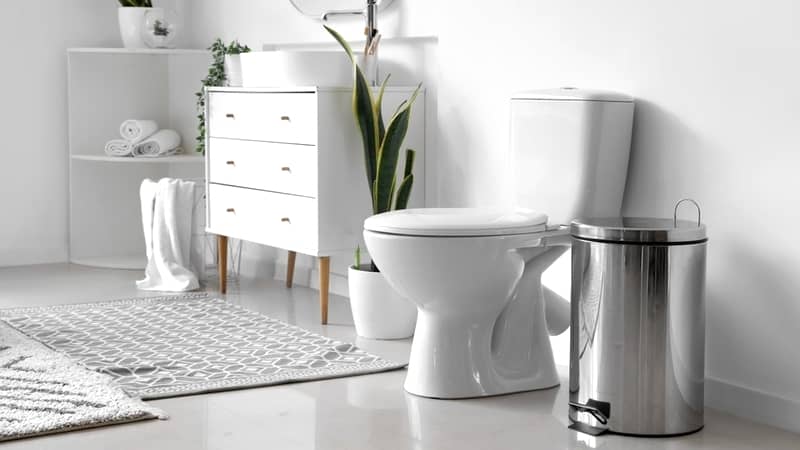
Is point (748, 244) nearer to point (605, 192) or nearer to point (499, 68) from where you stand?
point (605, 192)

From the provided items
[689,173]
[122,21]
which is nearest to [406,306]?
[689,173]

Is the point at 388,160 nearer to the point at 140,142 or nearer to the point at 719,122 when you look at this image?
the point at 719,122

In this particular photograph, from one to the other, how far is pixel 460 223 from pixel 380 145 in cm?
88

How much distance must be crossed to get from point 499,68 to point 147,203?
1.73 meters

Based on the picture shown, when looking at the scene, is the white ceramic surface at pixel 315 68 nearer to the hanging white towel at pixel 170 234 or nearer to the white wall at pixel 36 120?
the hanging white towel at pixel 170 234

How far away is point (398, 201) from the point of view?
3412 mm

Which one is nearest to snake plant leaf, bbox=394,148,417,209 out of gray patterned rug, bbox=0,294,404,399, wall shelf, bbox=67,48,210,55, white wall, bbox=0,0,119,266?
gray patterned rug, bbox=0,294,404,399

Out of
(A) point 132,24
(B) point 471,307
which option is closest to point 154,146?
(A) point 132,24

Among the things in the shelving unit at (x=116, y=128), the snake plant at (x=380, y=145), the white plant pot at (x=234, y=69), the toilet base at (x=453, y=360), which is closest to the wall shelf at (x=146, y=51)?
the shelving unit at (x=116, y=128)

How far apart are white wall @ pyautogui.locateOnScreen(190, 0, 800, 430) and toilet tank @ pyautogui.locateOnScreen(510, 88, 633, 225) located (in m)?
0.08

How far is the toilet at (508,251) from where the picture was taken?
8.72ft

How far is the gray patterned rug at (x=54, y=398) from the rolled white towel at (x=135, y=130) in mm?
1930

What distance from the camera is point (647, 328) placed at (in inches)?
95.7

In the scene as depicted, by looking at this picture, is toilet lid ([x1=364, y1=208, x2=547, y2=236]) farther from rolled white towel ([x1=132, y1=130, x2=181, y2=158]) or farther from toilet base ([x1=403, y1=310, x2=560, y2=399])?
rolled white towel ([x1=132, y1=130, x2=181, y2=158])
